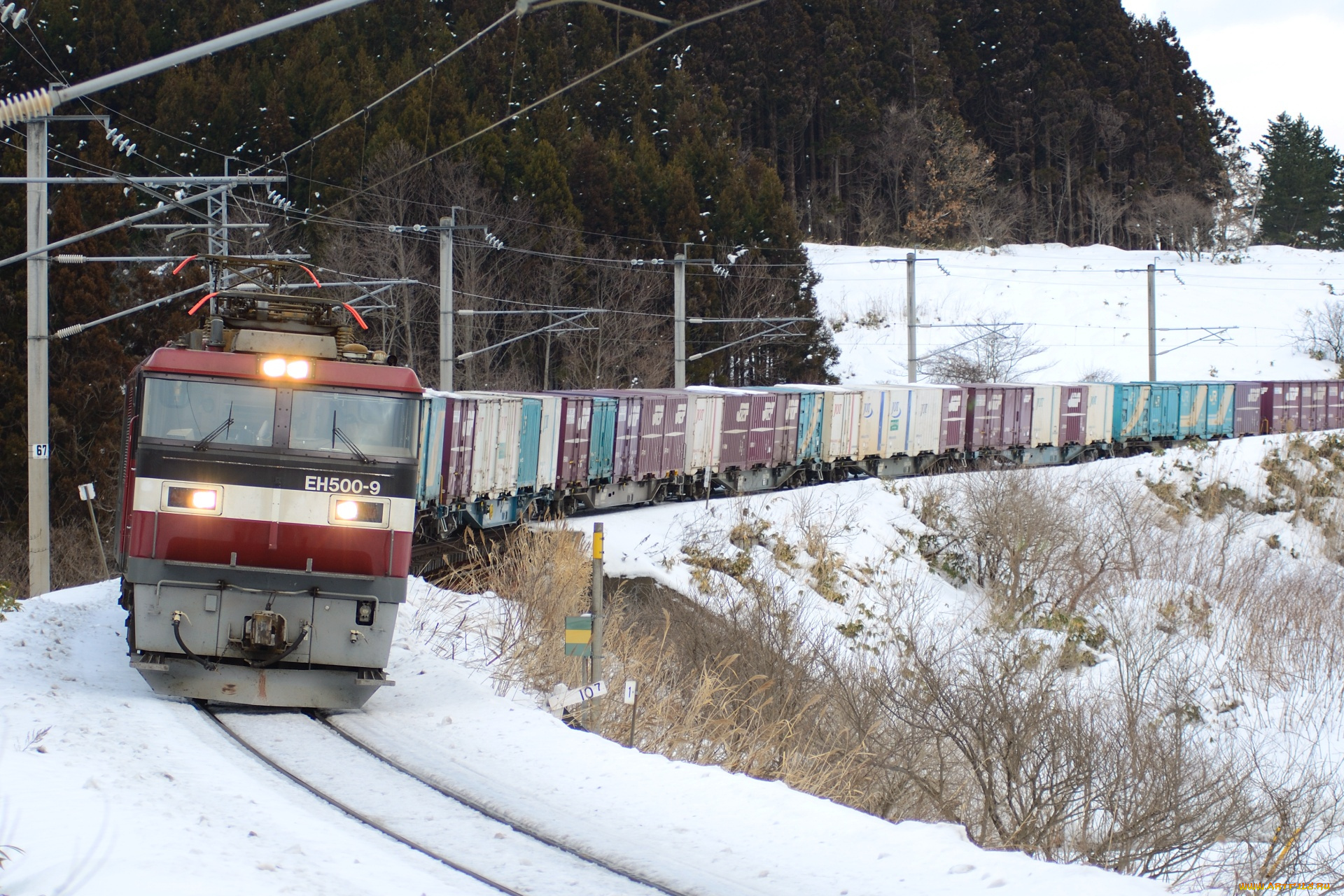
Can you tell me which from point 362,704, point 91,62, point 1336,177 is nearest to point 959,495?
point 362,704

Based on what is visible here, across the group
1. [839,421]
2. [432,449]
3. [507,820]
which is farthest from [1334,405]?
[507,820]

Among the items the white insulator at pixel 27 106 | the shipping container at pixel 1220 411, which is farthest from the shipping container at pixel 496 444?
the shipping container at pixel 1220 411

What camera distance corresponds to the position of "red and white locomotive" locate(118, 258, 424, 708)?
1033 cm

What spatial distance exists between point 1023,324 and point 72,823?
67159 millimetres

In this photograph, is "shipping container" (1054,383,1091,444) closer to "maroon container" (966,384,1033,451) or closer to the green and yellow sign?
"maroon container" (966,384,1033,451)

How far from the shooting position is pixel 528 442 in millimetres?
25516

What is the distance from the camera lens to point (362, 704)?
11125 mm

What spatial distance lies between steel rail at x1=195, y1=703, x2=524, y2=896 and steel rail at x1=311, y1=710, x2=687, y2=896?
644mm

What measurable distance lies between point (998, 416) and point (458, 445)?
20.4m

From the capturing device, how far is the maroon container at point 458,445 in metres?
22.7

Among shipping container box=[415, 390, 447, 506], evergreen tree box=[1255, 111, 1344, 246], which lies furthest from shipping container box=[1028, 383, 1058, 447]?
evergreen tree box=[1255, 111, 1344, 246]

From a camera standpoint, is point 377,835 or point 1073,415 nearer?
point 377,835

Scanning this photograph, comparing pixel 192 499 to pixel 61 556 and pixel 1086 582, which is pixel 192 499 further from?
pixel 61 556

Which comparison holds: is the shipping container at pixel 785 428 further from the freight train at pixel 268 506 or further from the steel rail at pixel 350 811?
the steel rail at pixel 350 811
